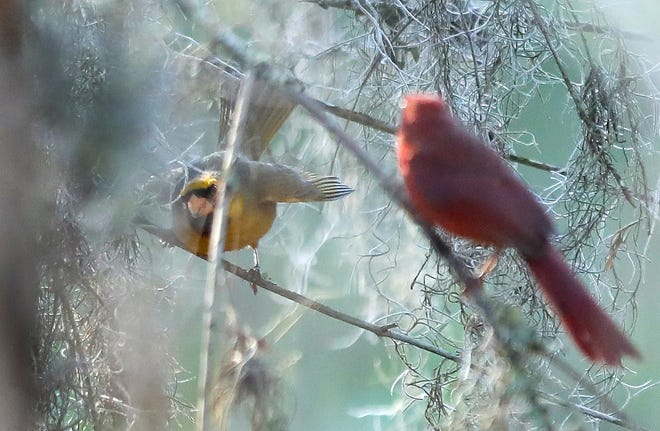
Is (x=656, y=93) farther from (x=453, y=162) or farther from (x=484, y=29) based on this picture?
(x=453, y=162)

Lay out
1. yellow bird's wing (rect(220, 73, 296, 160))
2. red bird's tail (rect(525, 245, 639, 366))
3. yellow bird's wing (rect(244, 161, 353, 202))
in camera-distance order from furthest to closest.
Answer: yellow bird's wing (rect(244, 161, 353, 202)) < yellow bird's wing (rect(220, 73, 296, 160)) < red bird's tail (rect(525, 245, 639, 366))

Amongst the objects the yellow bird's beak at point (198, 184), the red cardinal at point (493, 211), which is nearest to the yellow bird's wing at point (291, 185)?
the yellow bird's beak at point (198, 184)

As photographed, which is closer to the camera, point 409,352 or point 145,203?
point 145,203

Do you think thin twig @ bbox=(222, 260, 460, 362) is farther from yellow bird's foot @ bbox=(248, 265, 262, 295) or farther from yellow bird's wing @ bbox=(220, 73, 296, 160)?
yellow bird's wing @ bbox=(220, 73, 296, 160)

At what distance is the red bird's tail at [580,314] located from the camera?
864 mm

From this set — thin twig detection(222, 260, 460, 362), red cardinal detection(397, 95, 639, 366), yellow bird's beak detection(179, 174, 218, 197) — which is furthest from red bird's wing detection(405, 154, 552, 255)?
yellow bird's beak detection(179, 174, 218, 197)

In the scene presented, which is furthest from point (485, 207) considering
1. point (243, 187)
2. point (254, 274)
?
point (254, 274)

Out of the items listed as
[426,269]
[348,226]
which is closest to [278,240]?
[348,226]

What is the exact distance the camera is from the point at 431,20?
4.14ft

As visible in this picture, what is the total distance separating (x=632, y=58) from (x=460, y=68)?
0.27m

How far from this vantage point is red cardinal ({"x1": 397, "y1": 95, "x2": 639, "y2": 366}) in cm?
90

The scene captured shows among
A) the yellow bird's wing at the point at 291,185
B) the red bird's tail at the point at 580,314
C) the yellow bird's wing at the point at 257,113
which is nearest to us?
the red bird's tail at the point at 580,314

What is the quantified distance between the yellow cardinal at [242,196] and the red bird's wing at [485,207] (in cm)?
25

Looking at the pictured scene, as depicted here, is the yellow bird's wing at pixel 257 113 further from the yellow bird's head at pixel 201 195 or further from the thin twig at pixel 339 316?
the thin twig at pixel 339 316
